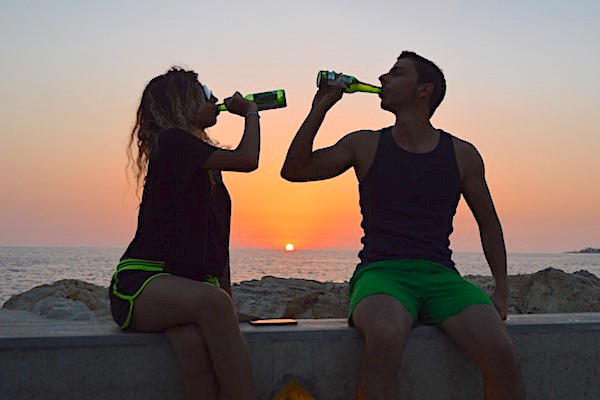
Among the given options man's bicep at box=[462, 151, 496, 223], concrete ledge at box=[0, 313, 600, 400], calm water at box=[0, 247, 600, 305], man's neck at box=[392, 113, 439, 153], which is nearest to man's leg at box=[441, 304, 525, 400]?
concrete ledge at box=[0, 313, 600, 400]

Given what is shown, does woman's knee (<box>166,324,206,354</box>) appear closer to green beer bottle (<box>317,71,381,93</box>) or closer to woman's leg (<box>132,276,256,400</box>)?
woman's leg (<box>132,276,256,400</box>)

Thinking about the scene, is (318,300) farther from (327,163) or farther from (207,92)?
(207,92)

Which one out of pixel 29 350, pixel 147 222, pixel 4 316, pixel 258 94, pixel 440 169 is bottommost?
pixel 4 316

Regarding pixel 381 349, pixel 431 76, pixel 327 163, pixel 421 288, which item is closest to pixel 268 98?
pixel 327 163

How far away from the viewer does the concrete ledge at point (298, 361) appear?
2668 millimetres

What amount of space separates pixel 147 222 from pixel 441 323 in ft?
4.42

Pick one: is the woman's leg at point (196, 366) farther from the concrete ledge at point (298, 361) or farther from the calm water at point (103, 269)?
the calm water at point (103, 269)

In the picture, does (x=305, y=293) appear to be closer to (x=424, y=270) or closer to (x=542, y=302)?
(x=542, y=302)

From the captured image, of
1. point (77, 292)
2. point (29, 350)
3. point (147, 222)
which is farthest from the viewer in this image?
point (77, 292)

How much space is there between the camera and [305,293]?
10.4 m

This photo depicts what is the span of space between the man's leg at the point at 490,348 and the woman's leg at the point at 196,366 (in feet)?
3.49

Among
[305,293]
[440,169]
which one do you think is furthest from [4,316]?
[440,169]

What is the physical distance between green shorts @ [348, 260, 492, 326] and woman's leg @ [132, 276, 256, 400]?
0.64 metres

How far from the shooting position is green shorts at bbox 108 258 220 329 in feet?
8.87
